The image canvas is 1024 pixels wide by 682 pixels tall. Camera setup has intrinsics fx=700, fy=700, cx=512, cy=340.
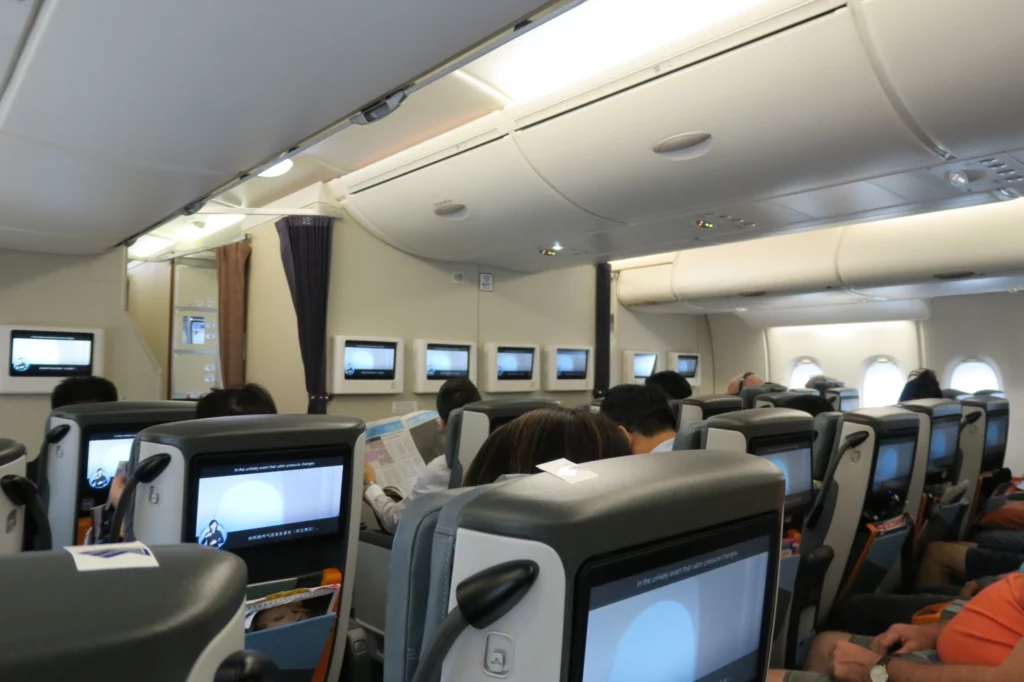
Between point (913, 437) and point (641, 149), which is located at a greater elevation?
point (641, 149)

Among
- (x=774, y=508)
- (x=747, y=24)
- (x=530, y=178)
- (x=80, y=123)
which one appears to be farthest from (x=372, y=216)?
(x=774, y=508)

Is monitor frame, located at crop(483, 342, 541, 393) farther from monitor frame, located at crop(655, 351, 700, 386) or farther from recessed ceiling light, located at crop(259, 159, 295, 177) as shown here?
monitor frame, located at crop(655, 351, 700, 386)

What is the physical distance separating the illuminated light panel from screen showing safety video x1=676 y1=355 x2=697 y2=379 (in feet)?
22.1

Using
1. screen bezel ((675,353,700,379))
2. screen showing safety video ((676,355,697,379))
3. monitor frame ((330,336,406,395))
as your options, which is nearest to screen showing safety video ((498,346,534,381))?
monitor frame ((330,336,406,395))

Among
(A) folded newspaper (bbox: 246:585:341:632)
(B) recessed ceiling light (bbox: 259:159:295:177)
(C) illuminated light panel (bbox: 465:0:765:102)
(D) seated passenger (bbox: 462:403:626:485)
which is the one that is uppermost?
(C) illuminated light panel (bbox: 465:0:765:102)

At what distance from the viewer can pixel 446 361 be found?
637 cm

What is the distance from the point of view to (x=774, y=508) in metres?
1.18

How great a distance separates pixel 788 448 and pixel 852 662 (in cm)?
78

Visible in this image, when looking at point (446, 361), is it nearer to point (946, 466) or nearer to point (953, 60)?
point (946, 466)

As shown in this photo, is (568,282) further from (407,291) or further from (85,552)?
(85,552)

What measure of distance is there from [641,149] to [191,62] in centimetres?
224

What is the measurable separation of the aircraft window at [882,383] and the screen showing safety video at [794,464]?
27.4 ft

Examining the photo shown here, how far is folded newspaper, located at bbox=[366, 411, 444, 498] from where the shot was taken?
5.27 m

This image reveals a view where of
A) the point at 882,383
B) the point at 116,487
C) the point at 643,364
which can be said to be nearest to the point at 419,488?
the point at 116,487
